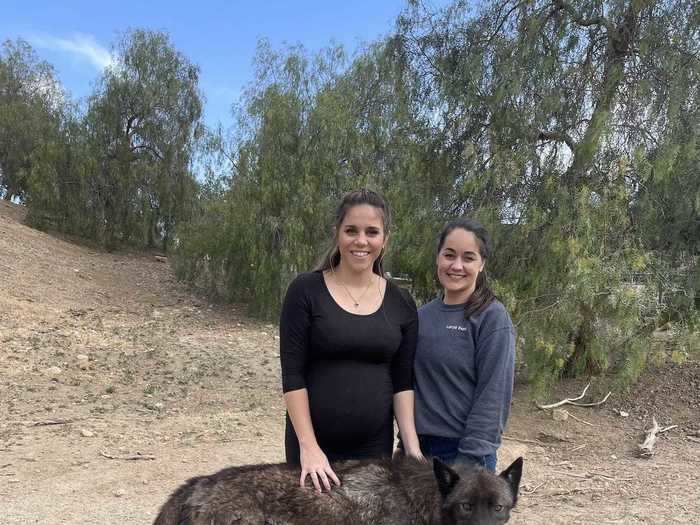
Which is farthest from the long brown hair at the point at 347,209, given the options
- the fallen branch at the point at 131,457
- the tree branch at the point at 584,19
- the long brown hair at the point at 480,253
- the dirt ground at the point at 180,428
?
the tree branch at the point at 584,19

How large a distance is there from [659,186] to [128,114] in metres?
22.6

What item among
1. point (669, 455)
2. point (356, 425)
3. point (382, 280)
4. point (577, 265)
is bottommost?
point (669, 455)

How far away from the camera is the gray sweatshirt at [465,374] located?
107 inches

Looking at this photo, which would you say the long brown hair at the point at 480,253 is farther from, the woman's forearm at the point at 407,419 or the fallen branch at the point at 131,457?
the fallen branch at the point at 131,457

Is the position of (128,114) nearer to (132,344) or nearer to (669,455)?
(132,344)

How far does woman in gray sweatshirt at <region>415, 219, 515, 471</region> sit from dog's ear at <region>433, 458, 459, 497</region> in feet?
0.78

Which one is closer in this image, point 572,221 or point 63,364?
point 572,221

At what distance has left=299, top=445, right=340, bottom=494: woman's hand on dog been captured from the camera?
2.55m

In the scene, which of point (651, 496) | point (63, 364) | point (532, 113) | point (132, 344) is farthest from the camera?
point (132, 344)

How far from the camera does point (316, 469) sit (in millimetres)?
2582

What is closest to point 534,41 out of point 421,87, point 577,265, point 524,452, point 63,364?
point 421,87

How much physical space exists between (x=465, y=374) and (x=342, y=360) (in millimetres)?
583

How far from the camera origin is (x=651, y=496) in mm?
6172

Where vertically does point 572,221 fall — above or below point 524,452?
above
